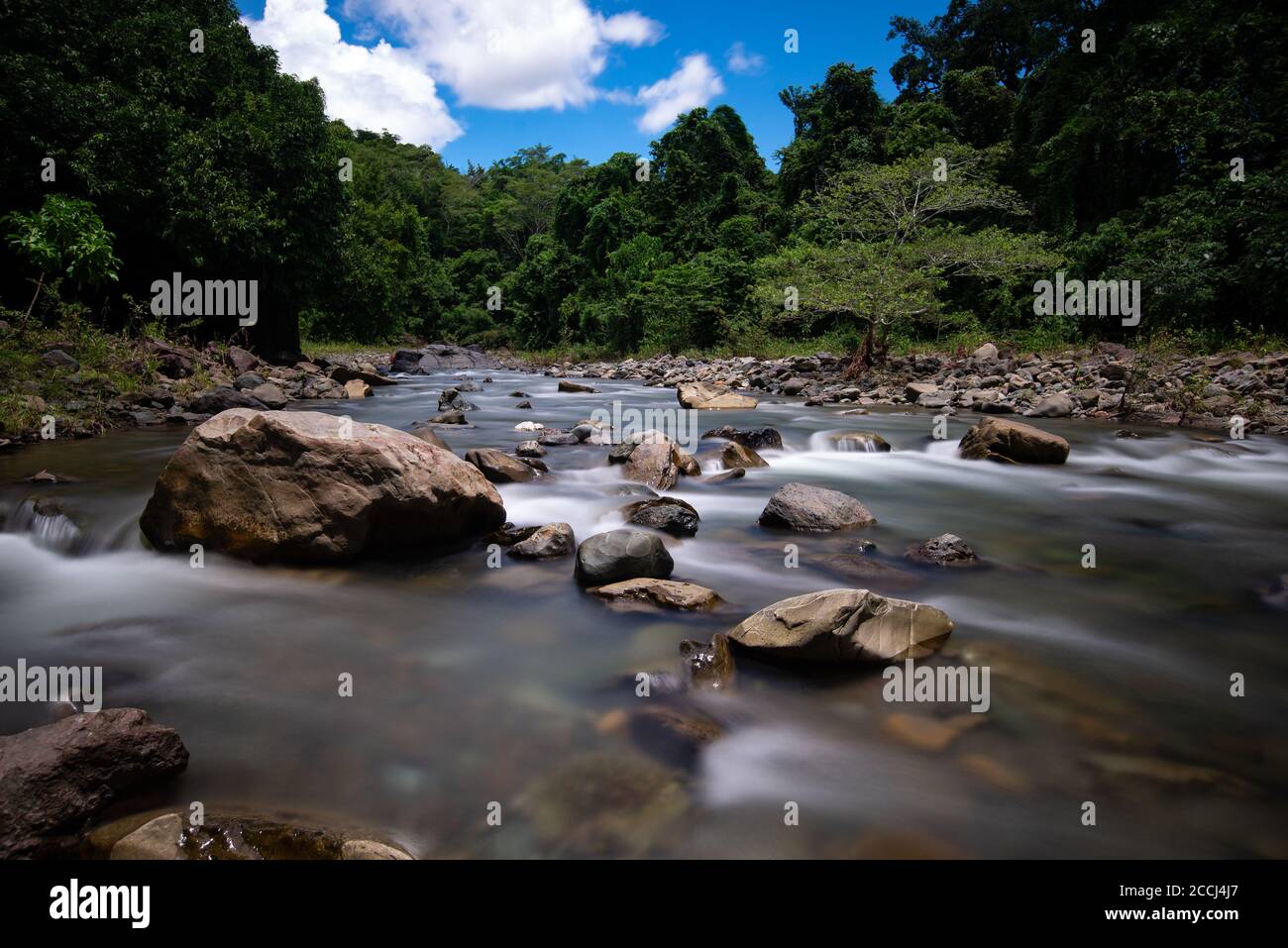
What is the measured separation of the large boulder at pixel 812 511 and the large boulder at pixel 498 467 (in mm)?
2633

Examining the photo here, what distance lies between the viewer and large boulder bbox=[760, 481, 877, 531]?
5551 mm

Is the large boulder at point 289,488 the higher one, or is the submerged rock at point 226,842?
the large boulder at point 289,488

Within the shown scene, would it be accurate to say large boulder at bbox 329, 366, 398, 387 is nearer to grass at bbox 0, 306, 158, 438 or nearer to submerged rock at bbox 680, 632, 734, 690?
grass at bbox 0, 306, 158, 438

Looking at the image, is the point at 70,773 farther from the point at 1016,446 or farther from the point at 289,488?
the point at 1016,446

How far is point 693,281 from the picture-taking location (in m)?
28.8

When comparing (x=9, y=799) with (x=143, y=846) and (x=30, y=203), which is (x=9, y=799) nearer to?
(x=143, y=846)

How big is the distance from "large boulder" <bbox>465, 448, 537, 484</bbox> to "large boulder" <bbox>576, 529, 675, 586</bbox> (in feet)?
8.59

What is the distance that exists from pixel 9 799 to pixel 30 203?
18216 mm

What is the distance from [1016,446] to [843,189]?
42.2ft

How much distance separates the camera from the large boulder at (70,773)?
2.00 meters

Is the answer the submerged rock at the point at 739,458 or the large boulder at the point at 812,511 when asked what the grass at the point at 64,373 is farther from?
the large boulder at the point at 812,511

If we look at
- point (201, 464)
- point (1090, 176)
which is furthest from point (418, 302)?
point (201, 464)

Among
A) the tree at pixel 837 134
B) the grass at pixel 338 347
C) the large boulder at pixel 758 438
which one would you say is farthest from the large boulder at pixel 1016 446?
the grass at pixel 338 347

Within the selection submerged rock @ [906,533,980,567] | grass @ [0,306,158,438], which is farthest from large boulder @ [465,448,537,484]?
grass @ [0,306,158,438]
